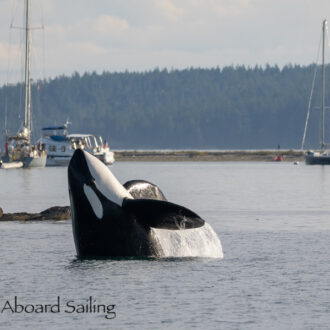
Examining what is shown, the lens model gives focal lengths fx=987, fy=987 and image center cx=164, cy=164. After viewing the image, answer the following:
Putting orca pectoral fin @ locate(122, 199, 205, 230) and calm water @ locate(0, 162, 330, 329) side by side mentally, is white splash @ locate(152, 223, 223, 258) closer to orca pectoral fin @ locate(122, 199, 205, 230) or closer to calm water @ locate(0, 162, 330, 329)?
calm water @ locate(0, 162, 330, 329)

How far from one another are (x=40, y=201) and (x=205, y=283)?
40389 mm

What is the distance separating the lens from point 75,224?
27.0m

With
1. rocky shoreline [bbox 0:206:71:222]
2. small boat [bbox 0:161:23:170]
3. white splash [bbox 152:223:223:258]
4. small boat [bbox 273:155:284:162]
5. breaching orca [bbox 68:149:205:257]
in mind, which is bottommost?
small boat [bbox 273:155:284:162]

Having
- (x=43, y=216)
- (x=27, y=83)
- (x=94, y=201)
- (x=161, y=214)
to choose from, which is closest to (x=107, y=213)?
(x=94, y=201)

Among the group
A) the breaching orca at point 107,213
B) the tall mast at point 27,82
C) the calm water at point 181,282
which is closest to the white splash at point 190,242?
the calm water at point 181,282

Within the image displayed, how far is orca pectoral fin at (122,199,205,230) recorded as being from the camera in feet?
80.1

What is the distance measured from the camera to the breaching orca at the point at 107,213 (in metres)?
26.0

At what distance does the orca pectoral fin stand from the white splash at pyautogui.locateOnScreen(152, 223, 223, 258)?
1570mm

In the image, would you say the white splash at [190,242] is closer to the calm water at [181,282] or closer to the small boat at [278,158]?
the calm water at [181,282]

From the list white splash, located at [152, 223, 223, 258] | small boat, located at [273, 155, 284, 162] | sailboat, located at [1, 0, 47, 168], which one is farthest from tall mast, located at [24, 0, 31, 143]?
white splash, located at [152, 223, 223, 258]

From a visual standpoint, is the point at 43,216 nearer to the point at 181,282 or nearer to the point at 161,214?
the point at 181,282

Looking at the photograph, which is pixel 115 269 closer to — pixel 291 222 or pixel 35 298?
pixel 35 298

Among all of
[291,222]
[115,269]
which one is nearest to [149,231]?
[115,269]

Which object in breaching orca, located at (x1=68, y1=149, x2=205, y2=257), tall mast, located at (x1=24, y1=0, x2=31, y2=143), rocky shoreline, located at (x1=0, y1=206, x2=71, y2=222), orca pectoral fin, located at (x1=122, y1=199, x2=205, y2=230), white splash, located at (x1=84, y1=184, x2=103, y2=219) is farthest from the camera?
tall mast, located at (x1=24, y1=0, x2=31, y2=143)
